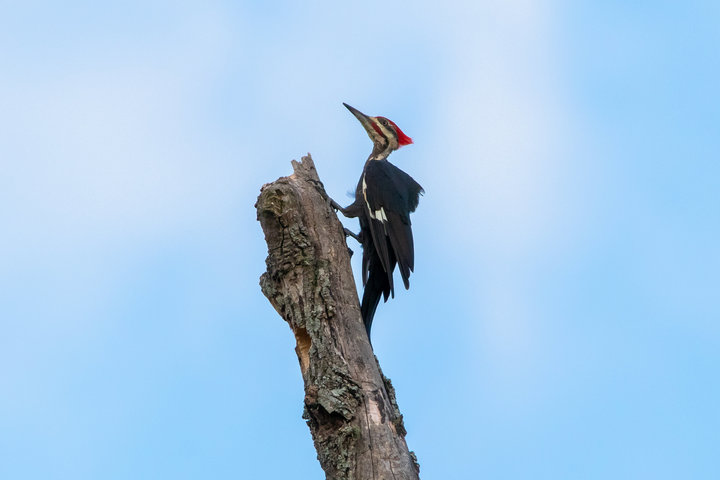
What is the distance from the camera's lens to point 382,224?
4258mm

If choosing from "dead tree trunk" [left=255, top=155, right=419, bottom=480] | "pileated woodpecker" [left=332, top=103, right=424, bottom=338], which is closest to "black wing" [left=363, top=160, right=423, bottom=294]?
"pileated woodpecker" [left=332, top=103, right=424, bottom=338]

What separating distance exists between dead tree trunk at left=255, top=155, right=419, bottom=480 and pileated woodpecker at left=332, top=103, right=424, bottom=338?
462 millimetres

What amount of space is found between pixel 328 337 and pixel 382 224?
1.33 meters

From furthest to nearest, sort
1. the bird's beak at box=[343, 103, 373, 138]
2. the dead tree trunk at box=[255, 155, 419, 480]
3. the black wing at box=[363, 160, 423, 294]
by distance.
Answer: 1. the bird's beak at box=[343, 103, 373, 138]
2. the black wing at box=[363, 160, 423, 294]
3. the dead tree trunk at box=[255, 155, 419, 480]

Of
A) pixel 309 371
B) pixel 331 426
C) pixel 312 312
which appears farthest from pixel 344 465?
pixel 312 312

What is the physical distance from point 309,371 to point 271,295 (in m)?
0.43

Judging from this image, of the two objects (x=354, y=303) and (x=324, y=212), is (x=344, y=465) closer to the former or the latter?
(x=354, y=303)

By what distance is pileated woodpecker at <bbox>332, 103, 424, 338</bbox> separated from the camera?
3967mm

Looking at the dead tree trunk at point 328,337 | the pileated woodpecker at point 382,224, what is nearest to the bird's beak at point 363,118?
the pileated woodpecker at point 382,224

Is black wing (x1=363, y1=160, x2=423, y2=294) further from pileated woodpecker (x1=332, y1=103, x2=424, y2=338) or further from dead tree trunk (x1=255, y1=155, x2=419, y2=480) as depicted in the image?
dead tree trunk (x1=255, y1=155, x2=419, y2=480)

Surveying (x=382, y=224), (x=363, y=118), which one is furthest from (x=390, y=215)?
(x=363, y=118)

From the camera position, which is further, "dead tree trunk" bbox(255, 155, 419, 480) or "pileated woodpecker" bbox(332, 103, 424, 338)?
"pileated woodpecker" bbox(332, 103, 424, 338)

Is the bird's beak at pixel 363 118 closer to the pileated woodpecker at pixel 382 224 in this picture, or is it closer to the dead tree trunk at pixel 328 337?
the pileated woodpecker at pixel 382 224

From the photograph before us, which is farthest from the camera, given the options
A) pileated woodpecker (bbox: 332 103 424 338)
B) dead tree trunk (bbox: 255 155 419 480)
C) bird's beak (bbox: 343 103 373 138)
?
bird's beak (bbox: 343 103 373 138)
